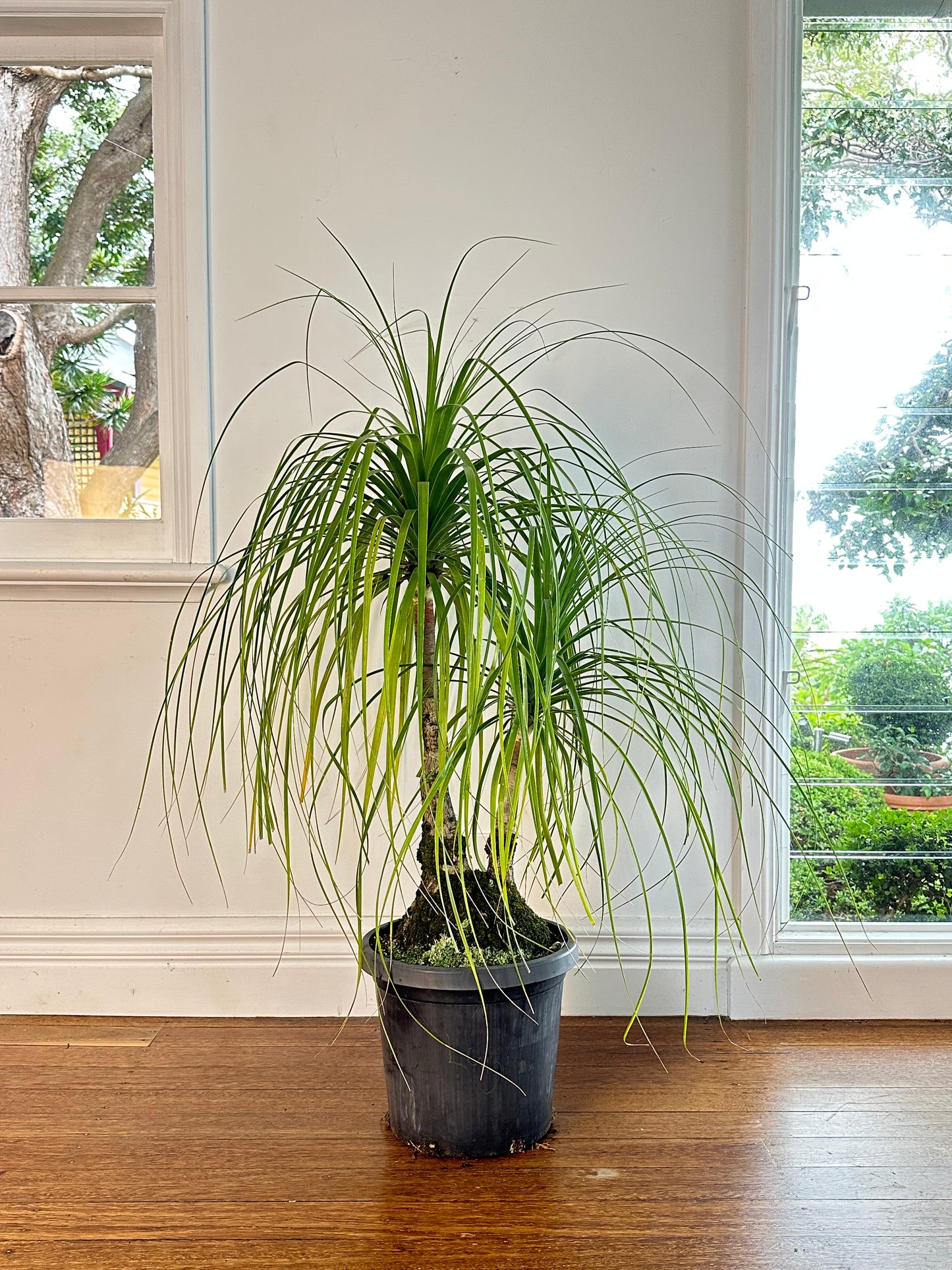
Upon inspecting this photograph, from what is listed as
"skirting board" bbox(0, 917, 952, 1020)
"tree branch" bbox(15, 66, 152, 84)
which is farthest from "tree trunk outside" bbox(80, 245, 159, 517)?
"skirting board" bbox(0, 917, 952, 1020)

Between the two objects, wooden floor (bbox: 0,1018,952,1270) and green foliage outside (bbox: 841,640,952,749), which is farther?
green foliage outside (bbox: 841,640,952,749)

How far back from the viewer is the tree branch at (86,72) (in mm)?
1996

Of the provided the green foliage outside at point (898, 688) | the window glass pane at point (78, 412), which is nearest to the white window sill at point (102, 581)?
the window glass pane at point (78, 412)

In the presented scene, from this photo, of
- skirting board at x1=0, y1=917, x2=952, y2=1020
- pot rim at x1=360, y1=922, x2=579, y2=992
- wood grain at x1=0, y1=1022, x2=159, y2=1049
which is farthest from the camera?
skirting board at x1=0, y1=917, x2=952, y2=1020

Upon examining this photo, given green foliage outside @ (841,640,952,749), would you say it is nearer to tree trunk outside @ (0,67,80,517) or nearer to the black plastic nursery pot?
the black plastic nursery pot

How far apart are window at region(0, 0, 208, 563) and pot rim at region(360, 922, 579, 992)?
35.9 inches

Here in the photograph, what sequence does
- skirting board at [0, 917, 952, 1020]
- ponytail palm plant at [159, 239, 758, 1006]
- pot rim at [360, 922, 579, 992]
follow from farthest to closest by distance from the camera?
skirting board at [0, 917, 952, 1020] < pot rim at [360, 922, 579, 992] < ponytail palm plant at [159, 239, 758, 1006]

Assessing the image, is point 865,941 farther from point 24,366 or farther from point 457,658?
point 24,366

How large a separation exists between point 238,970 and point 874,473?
1.58 meters

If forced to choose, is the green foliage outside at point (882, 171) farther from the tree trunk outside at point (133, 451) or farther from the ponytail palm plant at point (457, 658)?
the tree trunk outside at point (133, 451)

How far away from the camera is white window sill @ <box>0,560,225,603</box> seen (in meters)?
1.95

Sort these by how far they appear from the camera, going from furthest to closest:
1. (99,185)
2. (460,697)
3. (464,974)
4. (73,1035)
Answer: (99,185)
(73,1035)
(464,974)
(460,697)

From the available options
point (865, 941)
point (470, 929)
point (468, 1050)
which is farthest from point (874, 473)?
point (468, 1050)

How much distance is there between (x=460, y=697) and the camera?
130 centimetres
